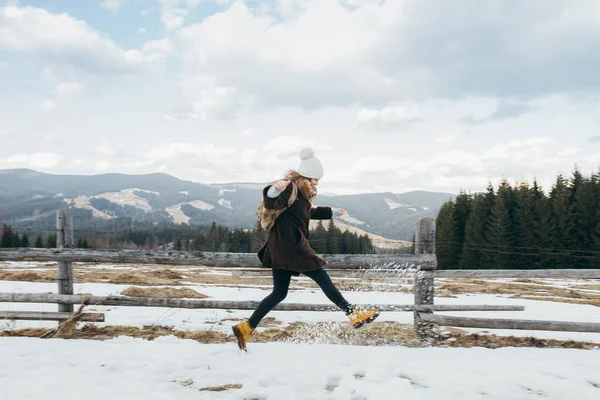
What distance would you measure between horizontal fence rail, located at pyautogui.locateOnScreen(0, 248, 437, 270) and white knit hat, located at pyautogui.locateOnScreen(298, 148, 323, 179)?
1.58 metres

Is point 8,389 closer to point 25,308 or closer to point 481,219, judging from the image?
point 25,308

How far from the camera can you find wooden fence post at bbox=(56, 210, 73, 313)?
6023mm

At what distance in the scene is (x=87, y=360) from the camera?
13.3 feet

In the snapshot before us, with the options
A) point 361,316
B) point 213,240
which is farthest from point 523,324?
point 213,240

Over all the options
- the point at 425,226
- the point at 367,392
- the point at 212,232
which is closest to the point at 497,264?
the point at 425,226

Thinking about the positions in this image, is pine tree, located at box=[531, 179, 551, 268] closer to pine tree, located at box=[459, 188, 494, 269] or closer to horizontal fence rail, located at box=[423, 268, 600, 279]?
pine tree, located at box=[459, 188, 494, 269]

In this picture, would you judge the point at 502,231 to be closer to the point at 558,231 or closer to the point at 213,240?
the point at 558,231

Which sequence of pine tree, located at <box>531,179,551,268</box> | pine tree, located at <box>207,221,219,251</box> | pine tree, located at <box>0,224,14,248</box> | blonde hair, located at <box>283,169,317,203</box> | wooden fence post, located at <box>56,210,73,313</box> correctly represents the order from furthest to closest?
1. pine tree, located at <box>207,221,219,251</box>
2. pine tree, located at <box>0,224,14,248</box>
3. pine tree, located at <box>531,179,551,268</box>
4. wooden fence post, located at <box>56,210,73,313</box>
5. blonde hair, located at <box>283,169,317,203</box>

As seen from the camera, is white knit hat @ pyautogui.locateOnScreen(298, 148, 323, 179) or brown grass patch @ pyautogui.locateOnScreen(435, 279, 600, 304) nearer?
white knit hat @ pyautogui.locateOnScreen(298, 148, 323, 179)

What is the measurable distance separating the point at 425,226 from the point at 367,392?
3.24 metres

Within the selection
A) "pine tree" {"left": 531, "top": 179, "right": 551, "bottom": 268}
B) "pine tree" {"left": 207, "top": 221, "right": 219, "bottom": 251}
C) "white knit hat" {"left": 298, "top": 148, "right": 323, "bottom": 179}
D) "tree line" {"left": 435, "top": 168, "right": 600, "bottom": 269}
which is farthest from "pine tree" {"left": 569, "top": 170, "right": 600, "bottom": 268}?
"pine tree" {"left": 207, "top": 221, "right": 219, "bottom": 251}

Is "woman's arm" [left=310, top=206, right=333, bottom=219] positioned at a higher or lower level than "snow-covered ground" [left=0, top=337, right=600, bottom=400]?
higher

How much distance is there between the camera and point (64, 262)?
6.01 metres

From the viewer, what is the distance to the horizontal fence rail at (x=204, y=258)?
18.9ft
